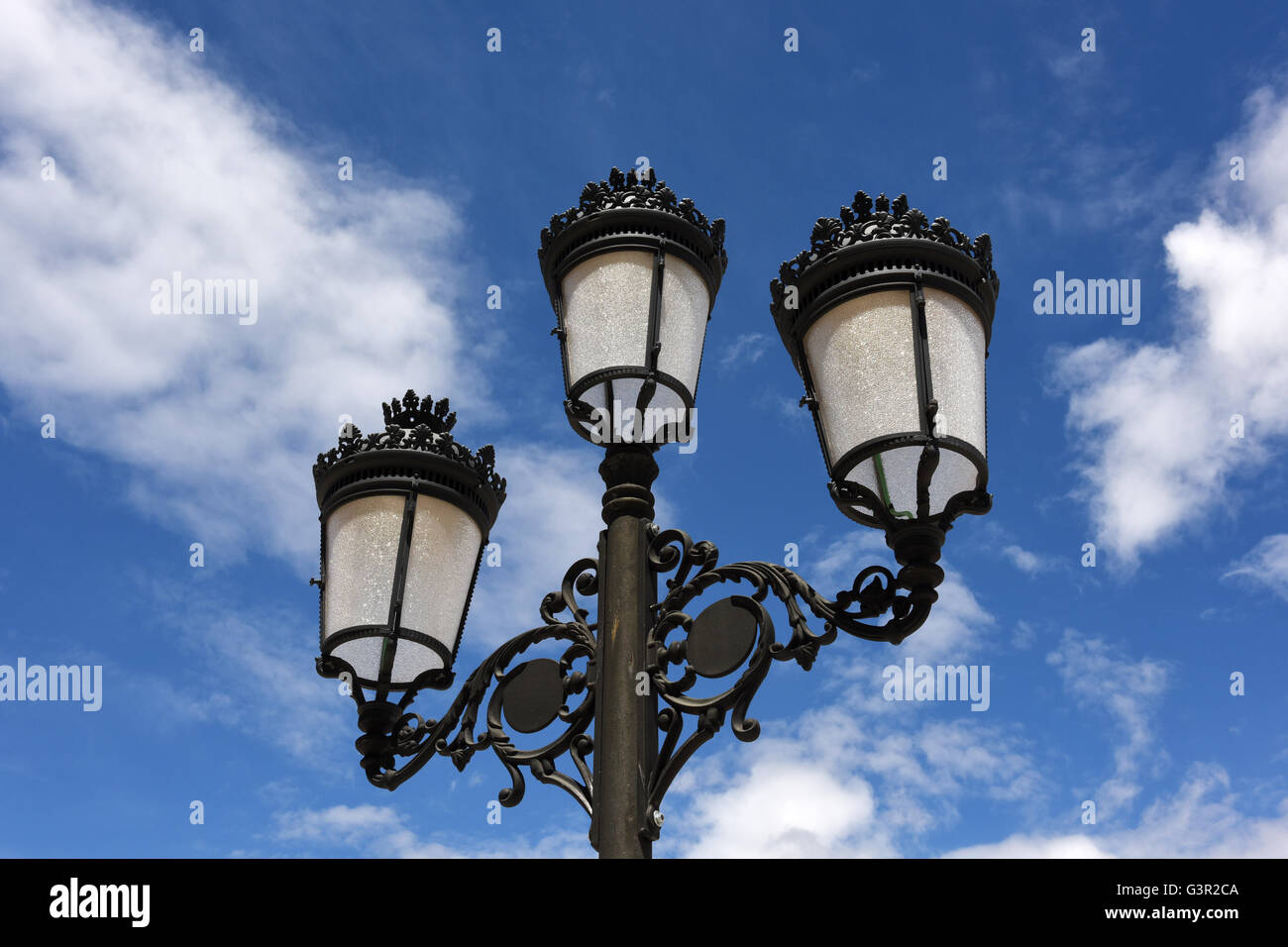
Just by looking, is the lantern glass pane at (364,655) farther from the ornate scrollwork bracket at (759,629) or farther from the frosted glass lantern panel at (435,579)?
the ornate scrollwork bracket at (759,629)

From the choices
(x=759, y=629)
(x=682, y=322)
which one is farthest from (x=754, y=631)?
(x=682, y=322)

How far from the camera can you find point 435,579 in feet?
16.2

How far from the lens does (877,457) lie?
13.6 ft

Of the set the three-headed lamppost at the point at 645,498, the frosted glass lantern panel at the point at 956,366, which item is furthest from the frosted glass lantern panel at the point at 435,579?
the frosted glass lantern panel at the point at 956,366

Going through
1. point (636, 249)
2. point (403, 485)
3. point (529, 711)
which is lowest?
point (529, 711)

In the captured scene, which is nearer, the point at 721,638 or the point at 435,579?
the point at 721,638

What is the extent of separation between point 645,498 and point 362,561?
4.19ft

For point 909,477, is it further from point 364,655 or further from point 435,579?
point 364,655

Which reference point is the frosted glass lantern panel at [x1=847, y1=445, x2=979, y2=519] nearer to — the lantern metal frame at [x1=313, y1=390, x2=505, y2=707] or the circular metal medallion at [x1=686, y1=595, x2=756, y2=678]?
the circular metal medallion at [x1=686, y1=595, x2=756, y2=678]

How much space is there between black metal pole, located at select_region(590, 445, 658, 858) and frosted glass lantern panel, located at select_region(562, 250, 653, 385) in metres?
0.35

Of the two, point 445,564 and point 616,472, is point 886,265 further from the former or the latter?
point 445,564

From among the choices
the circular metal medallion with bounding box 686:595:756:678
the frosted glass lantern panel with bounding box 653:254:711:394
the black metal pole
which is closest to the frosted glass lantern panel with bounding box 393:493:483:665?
the black metal pole

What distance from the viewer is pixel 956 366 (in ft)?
13.6

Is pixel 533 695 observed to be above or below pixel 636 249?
below
